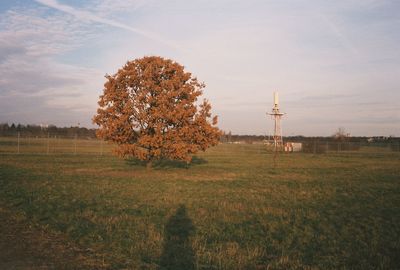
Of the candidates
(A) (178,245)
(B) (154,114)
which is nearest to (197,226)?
(A) (178,245)

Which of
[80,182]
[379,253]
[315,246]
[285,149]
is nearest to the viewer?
[379,253]

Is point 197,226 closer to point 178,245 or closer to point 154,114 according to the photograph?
point 178,245

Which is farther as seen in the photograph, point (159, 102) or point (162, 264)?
point (159, 102)

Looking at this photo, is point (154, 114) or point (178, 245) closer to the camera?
point (178, 245)

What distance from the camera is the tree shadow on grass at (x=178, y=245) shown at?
704 cm

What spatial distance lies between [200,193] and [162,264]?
30.2 feet

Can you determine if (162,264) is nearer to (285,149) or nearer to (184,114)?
(184,114)

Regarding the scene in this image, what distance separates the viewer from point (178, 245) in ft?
27.0

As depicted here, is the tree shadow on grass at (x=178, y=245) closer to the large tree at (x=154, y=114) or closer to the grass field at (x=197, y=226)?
the grass field at (x=197, y=226)

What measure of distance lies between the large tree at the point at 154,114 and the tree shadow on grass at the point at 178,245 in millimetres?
12652

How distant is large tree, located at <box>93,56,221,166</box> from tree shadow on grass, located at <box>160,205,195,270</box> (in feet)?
41.5

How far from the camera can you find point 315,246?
842 centimetres

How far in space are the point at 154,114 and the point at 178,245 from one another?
1542 centimetres

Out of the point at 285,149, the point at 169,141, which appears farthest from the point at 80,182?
the point at 285,149
